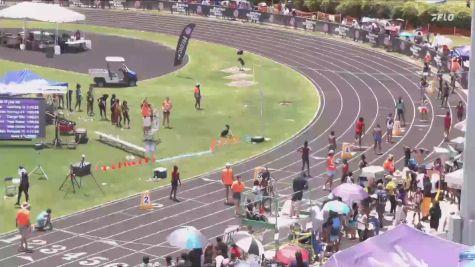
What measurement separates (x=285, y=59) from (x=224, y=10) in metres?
17.6

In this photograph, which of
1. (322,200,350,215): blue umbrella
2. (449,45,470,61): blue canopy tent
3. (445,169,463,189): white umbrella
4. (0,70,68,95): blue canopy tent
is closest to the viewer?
(322,200,350,215): blue umbrella

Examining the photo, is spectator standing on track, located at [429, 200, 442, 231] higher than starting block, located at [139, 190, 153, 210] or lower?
higher

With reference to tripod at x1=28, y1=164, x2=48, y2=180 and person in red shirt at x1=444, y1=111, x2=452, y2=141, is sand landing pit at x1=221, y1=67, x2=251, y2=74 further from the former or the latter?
tripod at x1=28, y1=164, x2=48, y2=180

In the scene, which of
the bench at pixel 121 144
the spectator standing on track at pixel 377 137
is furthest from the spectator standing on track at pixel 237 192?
the spectator standing on track at pixel 377 137

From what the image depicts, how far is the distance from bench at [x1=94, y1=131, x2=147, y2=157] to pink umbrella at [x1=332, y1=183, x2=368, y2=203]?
37.8ft

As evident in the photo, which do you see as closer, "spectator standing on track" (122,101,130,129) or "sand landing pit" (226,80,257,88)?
"spectator standing on track" (122,101,130,129)

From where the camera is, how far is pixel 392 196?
30094 millimetres

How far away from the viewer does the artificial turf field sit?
33.4 m

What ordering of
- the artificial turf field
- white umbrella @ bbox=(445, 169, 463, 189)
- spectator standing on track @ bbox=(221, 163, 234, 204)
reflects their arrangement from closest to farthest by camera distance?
white umbrella @ bbox=(445, 169, 463, 189) → spectator standing on track @ bbox=(221, 163, 234, 204) → the artificial turf field

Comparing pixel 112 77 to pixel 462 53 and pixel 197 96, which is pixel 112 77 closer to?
pixel 197 96

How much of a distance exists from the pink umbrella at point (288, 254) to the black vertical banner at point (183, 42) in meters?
33.2

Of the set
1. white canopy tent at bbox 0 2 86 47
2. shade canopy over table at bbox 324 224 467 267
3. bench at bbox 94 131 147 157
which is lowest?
bench at bbox 94 131 147 157

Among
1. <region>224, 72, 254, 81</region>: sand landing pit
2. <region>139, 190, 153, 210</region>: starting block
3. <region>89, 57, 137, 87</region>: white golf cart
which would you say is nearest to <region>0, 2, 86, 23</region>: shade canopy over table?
<region>89, 57, 137, 87</region>: white golf cart

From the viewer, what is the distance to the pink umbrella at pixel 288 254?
24.3m
